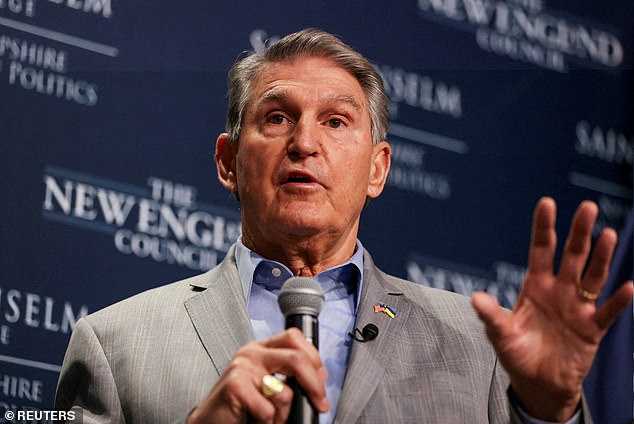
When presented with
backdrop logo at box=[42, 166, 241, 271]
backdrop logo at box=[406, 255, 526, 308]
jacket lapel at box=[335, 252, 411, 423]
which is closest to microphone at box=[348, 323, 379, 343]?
jacket lapel at box=[335, 252, 411, 423]

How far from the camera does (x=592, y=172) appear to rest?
4.02 m

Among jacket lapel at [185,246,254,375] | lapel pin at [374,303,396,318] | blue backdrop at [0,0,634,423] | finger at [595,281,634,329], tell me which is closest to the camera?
finger at [595,281,634,329]

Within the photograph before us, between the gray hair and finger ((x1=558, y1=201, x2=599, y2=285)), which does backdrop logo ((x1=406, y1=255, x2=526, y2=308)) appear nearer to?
the gray hair

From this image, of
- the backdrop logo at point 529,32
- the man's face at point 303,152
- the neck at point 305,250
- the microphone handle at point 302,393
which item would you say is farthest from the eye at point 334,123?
the backdrop logo at point 529,32

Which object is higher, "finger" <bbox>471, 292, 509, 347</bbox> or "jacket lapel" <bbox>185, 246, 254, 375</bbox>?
"finger" <bbox>471, 292, 509, 347</bbox>

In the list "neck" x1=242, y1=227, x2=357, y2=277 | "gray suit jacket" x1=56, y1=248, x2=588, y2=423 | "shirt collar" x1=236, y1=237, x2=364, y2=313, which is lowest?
"gray suit jacket" x1=56, y1=248, x2=588, y2=423

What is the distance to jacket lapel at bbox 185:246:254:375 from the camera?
2328mm

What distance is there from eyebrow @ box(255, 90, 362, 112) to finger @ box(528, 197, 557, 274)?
0.90m

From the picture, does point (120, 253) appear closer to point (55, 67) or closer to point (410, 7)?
point (55, 67)

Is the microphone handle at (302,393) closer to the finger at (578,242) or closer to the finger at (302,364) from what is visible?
the finger at (302,364)

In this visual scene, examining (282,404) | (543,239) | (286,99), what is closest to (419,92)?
(286,99)

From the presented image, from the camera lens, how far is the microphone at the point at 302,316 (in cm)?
170

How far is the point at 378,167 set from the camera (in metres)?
2.86

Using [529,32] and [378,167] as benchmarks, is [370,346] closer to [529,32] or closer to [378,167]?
[378,167]
